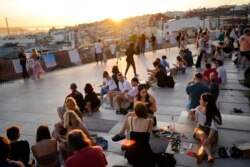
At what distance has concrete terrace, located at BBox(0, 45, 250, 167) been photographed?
21.6ft

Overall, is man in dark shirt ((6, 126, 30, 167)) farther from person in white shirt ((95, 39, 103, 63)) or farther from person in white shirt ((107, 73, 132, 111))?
person in white shirt ((95, 39, 103, 63))

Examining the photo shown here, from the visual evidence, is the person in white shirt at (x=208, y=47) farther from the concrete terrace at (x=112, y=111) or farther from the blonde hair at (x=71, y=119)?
the blonde hair at (x=71, y=119)

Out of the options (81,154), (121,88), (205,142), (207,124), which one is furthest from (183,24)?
(81,154)

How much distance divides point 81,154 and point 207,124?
313cm

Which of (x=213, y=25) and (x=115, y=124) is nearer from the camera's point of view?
(x=115, y=124)

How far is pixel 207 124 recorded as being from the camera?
616 centimetres

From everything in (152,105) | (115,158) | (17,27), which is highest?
(17,27)

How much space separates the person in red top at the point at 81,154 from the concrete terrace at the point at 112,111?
199 centimetres

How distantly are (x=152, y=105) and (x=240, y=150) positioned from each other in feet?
7.50

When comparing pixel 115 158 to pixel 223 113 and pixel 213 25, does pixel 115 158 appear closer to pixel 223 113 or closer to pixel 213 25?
pixel 223 113

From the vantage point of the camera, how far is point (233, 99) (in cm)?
1010

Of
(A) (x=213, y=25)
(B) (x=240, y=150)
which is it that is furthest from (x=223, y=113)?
(A) (x=213, y=25)

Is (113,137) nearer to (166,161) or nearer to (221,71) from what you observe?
(166,161)

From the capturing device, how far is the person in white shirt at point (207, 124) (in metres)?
5.79
